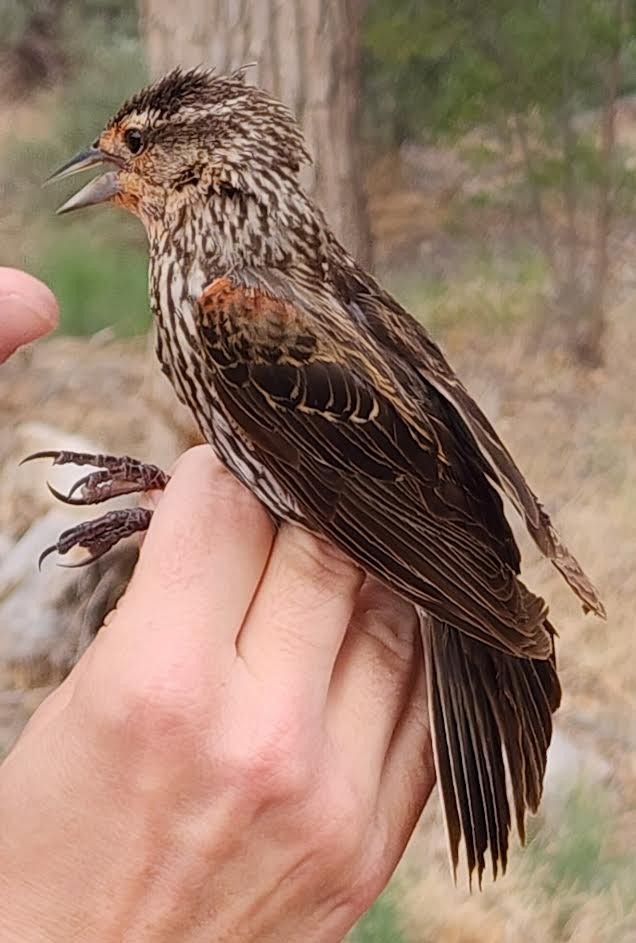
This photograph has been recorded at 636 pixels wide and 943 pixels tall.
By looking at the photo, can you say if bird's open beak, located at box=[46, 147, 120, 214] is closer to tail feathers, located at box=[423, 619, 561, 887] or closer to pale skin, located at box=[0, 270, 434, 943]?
pale skin, located at box=[0, 270, 434, 943]

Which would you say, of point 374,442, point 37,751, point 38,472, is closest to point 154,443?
point 38,472

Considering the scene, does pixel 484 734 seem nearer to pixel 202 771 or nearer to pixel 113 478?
pixel 202 771

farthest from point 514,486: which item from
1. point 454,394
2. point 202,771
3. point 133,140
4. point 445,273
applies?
point 445,273

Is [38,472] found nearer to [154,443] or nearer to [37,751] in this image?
[154,443]

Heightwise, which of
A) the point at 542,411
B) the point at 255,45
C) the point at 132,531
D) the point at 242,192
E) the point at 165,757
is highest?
the point at 255,45

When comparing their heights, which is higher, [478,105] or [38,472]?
[478,105]

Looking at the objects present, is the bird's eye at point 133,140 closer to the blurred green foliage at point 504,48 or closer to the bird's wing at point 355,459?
the bird's wing at point 355,459

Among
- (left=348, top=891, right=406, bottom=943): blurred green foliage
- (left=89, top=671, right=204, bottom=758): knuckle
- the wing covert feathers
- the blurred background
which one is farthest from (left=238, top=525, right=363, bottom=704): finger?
(left=348, top=891, right=406, bottom=943): blurred green foliage
